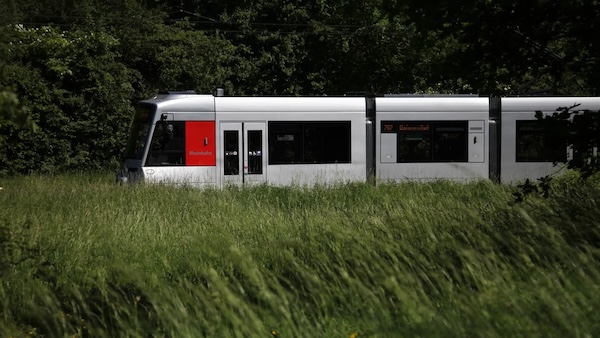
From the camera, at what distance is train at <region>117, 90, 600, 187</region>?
71.0ft

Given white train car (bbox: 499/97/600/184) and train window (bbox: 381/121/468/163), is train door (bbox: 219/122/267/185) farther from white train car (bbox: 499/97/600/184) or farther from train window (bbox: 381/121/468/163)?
white train car (bbox: 499/97/600/184)

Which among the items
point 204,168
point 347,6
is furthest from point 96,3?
point 347,6

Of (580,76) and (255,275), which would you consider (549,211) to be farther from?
(255,275)

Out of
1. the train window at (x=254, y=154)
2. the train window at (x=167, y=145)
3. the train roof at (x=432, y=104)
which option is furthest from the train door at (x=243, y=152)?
the train roof at (x=432, y=104)

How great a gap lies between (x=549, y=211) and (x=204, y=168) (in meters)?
13.8

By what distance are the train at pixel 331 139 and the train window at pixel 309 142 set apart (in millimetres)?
26

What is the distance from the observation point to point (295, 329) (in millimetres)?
5770

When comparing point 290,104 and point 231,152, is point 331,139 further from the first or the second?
point 231,152

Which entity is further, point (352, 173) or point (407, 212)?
point (352, 173)

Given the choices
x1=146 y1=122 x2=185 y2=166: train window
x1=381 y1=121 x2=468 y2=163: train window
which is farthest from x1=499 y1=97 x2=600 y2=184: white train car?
x1=146 y1=122 x2=185 y2=166: train window

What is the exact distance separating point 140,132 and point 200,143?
1.55 meters

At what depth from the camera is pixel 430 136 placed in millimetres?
23359

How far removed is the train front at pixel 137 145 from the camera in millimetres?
21469

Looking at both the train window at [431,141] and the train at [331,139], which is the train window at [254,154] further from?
the train window at [431,141]
